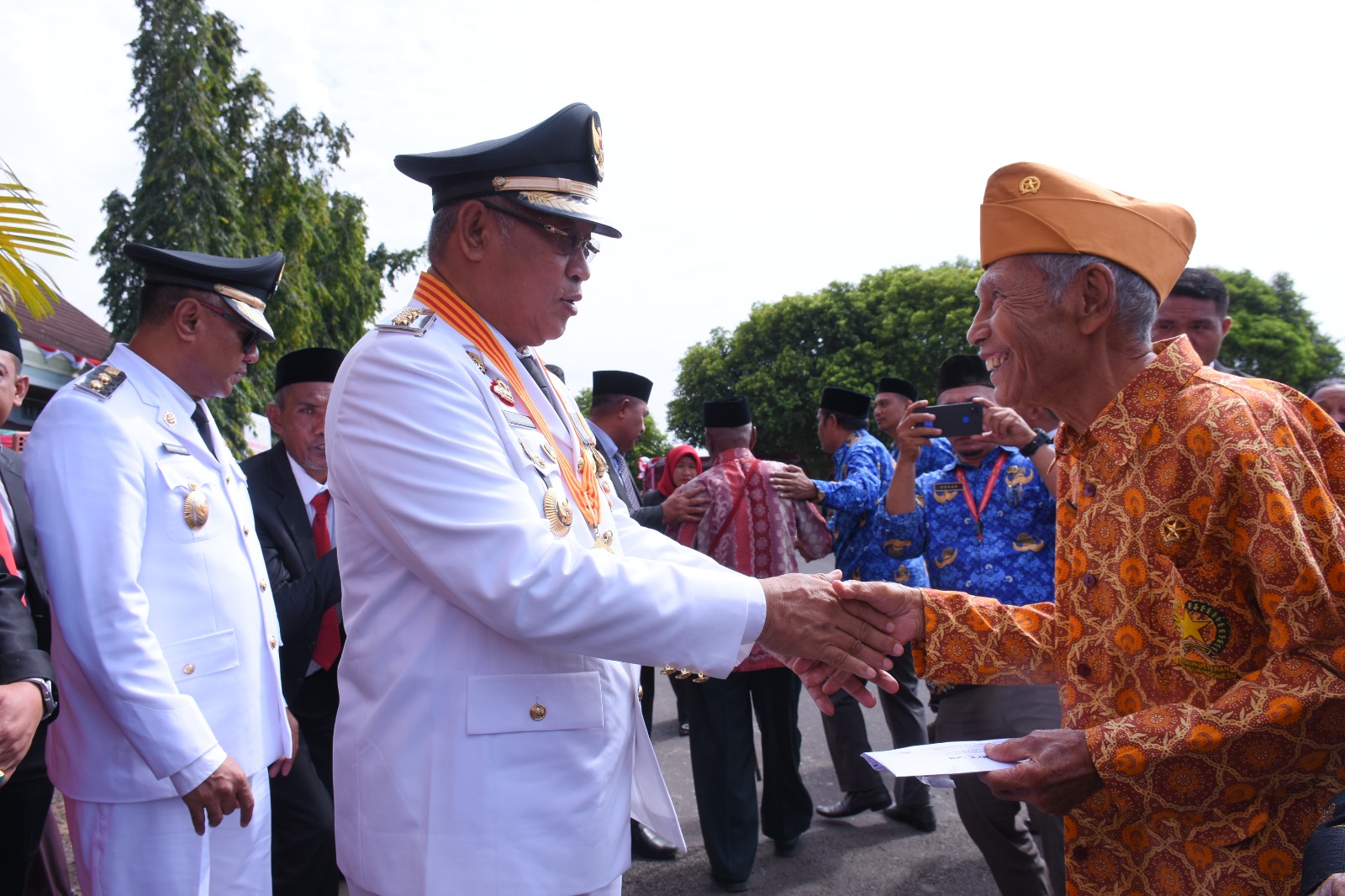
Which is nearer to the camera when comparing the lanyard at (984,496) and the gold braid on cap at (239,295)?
the gold braid on cap at (239,295)

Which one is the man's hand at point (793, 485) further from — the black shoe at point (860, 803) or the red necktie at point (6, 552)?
the red necktie at point (6, 552)

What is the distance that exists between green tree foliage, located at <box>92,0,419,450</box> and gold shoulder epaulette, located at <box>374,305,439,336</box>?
15.1 meters

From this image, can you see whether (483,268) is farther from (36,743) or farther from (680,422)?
(680,422)

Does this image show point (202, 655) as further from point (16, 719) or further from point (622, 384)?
point (622, 384)

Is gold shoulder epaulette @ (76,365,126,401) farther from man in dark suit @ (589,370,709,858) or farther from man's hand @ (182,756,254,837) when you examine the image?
man in dark suit @ (589,370,709,858)

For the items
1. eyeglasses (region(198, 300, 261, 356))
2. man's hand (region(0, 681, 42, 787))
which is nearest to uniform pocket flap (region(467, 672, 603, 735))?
man's hand (region(0, 681, 42, 787))

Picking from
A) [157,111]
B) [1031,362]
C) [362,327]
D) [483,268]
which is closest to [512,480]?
[483,268]

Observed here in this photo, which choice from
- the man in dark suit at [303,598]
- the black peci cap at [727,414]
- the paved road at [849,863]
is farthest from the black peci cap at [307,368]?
the paved road at [849,863]

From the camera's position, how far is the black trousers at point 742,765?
458 cm

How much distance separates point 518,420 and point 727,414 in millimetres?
3628

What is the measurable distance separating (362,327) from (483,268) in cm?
2257

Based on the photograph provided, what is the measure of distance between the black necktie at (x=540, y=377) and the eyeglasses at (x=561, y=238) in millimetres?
302

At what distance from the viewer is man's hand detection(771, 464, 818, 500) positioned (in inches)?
201

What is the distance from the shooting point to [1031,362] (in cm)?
213
